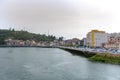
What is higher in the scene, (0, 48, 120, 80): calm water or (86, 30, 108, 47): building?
(86, 30, 108, 47): building

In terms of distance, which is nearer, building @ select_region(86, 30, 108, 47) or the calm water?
the calm water

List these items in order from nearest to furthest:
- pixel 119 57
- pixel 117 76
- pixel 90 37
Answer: pixel 117 76 < pixel 119 57 < pixel 90 37

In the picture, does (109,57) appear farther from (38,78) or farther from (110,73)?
(38,78)

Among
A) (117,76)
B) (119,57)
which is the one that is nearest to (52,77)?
(117,76)

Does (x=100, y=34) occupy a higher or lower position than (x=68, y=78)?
higher

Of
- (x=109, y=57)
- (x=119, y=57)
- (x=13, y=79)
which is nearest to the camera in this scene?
(x=13, y=79)

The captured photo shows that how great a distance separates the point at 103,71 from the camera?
1505 inches

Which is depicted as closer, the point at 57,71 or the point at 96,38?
the point at 57,71

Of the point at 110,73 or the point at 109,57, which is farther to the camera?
Result: the point at 109,57

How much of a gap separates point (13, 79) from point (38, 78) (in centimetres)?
342

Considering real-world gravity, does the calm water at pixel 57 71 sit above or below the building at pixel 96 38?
below

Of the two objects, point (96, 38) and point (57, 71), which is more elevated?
point (96, 38)

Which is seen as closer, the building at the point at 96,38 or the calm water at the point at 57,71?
the calm water at the point at 57,71

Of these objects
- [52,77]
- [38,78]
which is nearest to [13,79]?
[38,78]
